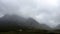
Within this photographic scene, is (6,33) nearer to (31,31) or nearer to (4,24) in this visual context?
(4,24)

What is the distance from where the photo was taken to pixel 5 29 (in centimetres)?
438

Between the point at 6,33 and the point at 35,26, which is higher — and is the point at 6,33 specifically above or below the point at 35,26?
below

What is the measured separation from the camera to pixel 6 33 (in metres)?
4.26

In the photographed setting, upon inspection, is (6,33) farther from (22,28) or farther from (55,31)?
(55,31)

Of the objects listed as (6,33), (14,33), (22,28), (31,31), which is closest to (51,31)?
(31,31)

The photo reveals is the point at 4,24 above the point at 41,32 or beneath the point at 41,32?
above

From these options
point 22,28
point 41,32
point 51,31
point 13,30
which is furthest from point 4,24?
point 51,31

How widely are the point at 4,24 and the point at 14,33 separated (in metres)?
Answer: 0.57

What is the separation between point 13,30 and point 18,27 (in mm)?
226

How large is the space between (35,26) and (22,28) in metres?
0.52

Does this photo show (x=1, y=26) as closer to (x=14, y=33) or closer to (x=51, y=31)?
(x=14, y=33)

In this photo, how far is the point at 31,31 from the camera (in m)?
4.35

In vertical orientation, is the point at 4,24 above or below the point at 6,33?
above

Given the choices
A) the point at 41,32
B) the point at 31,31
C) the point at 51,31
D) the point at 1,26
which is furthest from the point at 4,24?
the point at 51,31
